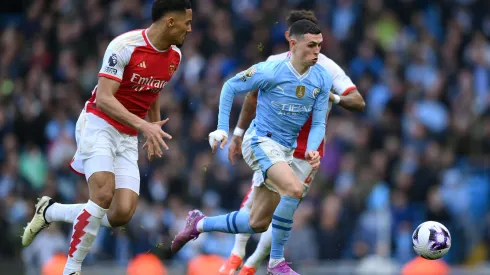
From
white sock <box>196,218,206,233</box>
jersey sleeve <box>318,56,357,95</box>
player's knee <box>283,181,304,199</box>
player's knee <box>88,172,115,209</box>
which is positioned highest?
jersey sleeve <box>318,56,357,95</box>

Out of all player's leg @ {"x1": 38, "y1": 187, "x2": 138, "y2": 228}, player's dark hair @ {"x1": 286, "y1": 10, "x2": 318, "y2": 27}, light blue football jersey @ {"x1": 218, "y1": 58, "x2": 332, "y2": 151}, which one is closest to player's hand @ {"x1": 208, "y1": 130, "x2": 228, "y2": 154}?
light blue football jersey @ {"x1": 218, "y1": 58, "x2": 332, "y2": 151}

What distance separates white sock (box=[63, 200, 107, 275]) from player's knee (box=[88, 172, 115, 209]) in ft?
0.17

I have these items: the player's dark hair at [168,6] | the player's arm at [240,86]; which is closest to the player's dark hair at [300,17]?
the player's arm at [240,86]

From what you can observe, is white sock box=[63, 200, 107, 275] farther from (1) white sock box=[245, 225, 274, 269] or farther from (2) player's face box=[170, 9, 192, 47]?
(1) white sock box=[245, 225, 274, 269]

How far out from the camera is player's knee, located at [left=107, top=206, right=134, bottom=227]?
35.9 ft

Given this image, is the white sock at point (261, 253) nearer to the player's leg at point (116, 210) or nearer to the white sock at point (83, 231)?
the player's leg at point (116, 210)

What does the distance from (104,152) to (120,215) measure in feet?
2.16

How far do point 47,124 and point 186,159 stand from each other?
10.9 ft

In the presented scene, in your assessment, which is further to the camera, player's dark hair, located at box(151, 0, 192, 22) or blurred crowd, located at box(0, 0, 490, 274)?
blurred crowd, located at box(0, 0, 490, 274)

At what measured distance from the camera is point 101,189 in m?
10.7

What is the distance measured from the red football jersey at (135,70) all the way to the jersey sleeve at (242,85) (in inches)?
24.2

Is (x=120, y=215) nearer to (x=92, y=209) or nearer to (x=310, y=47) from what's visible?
(x=92, y=209)

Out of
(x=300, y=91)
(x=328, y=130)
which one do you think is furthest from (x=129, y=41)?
(x=328, y=130)

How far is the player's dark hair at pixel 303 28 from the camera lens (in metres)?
11.1
